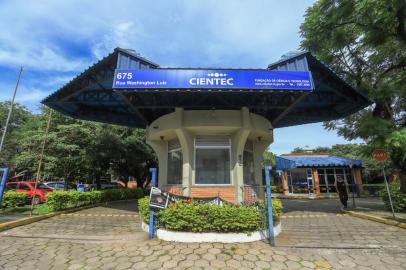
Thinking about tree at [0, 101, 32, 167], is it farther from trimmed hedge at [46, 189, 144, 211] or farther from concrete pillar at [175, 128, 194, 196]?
concrete pillar at [175, 128, 194, 196]

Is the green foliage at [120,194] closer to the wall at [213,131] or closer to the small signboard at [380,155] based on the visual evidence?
the wall at [213,131]

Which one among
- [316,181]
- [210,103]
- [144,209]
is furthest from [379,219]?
[316,181]

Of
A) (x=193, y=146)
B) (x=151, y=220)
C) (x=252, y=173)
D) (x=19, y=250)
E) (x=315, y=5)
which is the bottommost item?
(x=19, y=250)

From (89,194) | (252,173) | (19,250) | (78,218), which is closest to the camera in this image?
(19,250)

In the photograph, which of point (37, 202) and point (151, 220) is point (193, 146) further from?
point (37, 202)

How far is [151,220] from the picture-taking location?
24.6ft

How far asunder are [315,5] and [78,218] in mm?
16239

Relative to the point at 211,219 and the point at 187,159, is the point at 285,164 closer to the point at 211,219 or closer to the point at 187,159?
the point at 187,159

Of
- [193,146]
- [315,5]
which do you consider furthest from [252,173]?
[315,5]

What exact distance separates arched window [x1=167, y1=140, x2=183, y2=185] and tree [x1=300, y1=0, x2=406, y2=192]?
28.7 feet

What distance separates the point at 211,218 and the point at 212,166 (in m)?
4.59

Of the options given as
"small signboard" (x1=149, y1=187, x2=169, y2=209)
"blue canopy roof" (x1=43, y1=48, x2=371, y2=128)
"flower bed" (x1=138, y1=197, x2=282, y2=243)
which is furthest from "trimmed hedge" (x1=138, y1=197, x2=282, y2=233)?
"blue canopy roof" (x1=43, y1=48, x2=371, y2=128)

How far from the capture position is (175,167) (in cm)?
1292

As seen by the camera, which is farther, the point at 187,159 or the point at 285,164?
the point at 285,164
